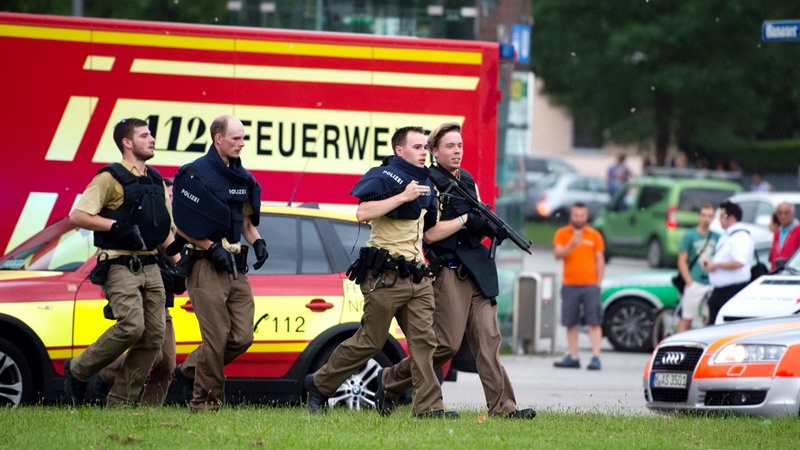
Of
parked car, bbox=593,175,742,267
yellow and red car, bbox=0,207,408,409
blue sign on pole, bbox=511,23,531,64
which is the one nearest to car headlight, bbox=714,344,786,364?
yellow and red car, bbox=0,207,408,409

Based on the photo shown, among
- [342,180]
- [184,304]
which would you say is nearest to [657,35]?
[342,180]

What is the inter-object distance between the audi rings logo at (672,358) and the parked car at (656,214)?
695 inches

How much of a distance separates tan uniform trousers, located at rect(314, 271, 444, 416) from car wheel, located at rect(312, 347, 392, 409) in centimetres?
124

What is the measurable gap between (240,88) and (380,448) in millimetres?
5267

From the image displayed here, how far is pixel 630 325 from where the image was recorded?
16781 millimetres

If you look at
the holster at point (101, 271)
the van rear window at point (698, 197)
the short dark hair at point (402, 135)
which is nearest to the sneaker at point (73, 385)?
the holster at point (101, 271)

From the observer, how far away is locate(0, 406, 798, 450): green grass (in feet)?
23.3

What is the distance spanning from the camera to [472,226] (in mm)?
8266

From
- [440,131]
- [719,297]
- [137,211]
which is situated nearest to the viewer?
[440,131]

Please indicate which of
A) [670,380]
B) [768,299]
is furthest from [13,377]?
[768,299]

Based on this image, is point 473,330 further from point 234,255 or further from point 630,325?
point 630,325

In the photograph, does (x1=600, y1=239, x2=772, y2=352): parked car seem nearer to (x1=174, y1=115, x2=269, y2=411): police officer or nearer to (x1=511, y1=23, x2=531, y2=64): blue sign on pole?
(x1=511, y1=23, x2=531, y2=64): blue sign on pole

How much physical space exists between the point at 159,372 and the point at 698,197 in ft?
68.0

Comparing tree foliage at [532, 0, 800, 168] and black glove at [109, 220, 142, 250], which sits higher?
tree foliage at [532, 0, 800, 168]
